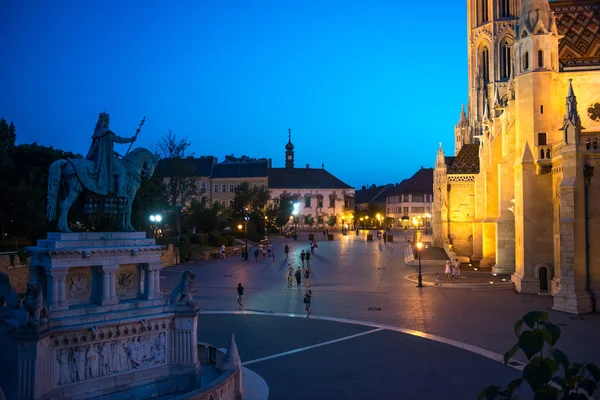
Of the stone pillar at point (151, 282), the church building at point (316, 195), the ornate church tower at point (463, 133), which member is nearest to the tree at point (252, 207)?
the ornate church tower at point (463, 133)

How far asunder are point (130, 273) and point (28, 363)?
2684mm

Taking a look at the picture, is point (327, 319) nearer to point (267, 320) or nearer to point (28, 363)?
point (267, 320)

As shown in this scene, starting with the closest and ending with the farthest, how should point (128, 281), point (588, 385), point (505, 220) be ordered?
point (588, 385)
point (128, 281)
point (505, 220)

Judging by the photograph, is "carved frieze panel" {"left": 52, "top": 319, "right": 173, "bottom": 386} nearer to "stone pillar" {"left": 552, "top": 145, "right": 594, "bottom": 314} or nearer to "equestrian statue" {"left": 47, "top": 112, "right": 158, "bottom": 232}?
"equestrian statue" {"left": 47, "top": 112, "right": 158, "bottom": 232}

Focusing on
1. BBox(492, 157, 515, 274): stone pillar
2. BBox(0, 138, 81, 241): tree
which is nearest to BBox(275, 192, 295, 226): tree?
BBox(0, 138, 81, 241): tree

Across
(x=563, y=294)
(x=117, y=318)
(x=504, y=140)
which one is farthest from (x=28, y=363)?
(x=504, y=140)

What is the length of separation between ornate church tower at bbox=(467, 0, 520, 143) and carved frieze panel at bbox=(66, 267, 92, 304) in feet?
196

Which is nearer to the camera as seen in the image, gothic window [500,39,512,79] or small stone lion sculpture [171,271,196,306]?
small stone lion sculpture [171,271,196,306]

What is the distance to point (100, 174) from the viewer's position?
1114 centimetres

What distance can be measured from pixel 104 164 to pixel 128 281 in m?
2.58

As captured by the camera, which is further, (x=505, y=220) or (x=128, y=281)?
(x=505, y=220)

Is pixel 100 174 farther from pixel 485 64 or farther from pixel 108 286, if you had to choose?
pixel 485 64

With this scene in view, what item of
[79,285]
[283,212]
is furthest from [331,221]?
[79,285]

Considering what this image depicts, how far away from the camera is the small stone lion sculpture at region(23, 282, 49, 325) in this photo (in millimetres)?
8828
